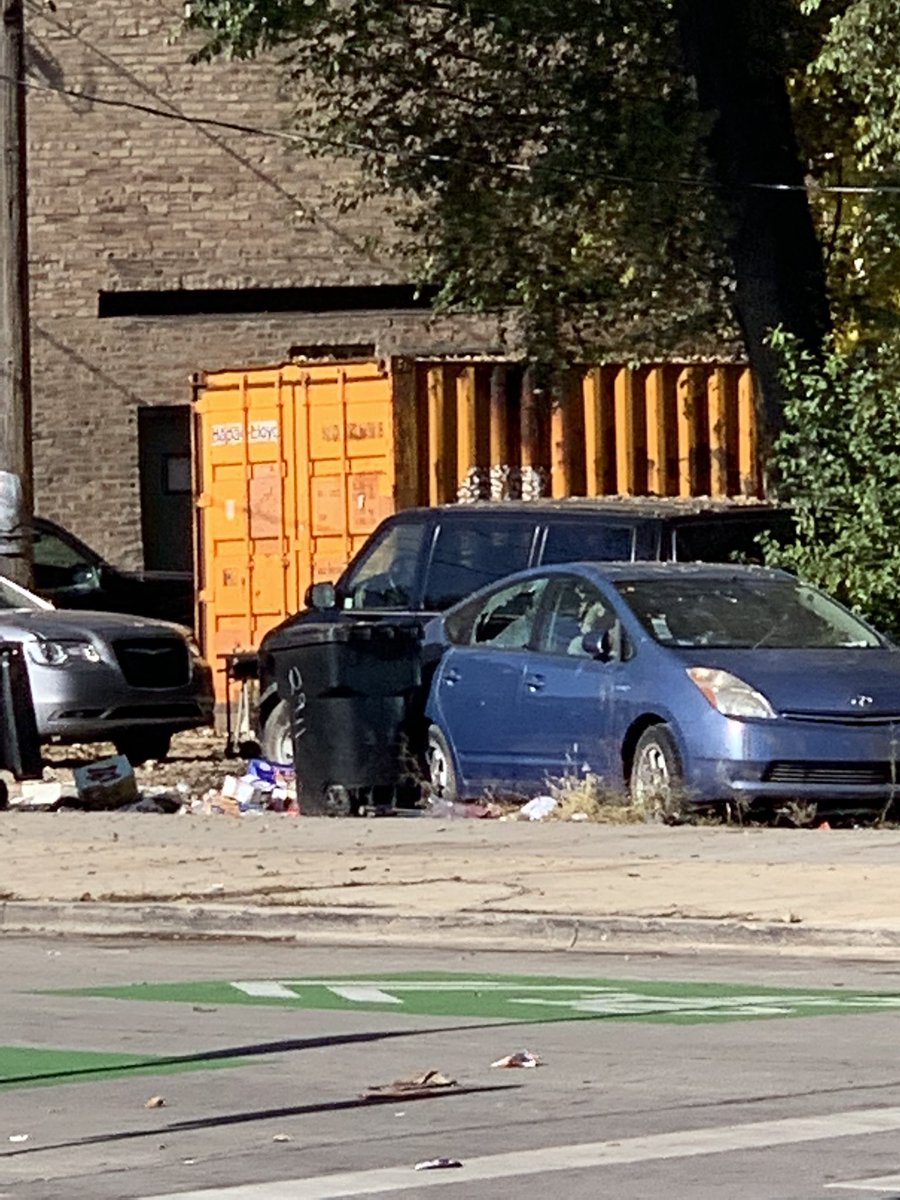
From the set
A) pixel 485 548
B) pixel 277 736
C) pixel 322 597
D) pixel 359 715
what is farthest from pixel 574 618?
pixel 277 736

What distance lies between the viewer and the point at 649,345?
26328 millimetres

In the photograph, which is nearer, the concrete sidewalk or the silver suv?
the concrete sidewalk

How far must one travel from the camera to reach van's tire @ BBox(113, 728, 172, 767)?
22.3 meters

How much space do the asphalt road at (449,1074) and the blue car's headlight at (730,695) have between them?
3717 millimetres

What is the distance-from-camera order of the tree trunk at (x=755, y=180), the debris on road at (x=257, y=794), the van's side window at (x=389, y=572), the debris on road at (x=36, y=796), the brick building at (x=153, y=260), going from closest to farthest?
the debris on road at (x=257, y=794), the debris on road at (x=36, y=796), the van's side window at (x=389, y=572), the tree trunk at (x=755, y=180), the brick building at (x=153, y=260)

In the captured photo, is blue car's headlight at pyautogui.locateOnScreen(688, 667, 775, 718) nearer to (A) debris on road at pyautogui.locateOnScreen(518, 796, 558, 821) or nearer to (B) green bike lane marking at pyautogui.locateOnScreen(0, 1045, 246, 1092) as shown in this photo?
(A) debris on road at pyautogui.locateOnScreen(518, 796, 558, 821)

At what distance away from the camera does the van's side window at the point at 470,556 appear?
19703 mm

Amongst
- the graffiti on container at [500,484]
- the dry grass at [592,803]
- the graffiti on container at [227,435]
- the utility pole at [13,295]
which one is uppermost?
the utility pole at [13,295]

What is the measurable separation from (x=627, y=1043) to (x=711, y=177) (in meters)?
15.8

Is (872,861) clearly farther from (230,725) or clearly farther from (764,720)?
(230,725)

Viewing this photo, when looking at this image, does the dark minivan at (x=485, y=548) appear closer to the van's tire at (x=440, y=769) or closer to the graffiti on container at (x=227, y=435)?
the van's tire at (x=440, y=769)

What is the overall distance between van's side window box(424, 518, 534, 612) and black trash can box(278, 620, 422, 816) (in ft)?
5.24

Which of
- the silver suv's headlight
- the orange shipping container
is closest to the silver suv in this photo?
the silver suv's headlight

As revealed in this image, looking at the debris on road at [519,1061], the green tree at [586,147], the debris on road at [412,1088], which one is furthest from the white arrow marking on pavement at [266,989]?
the green tree at [586,147]
